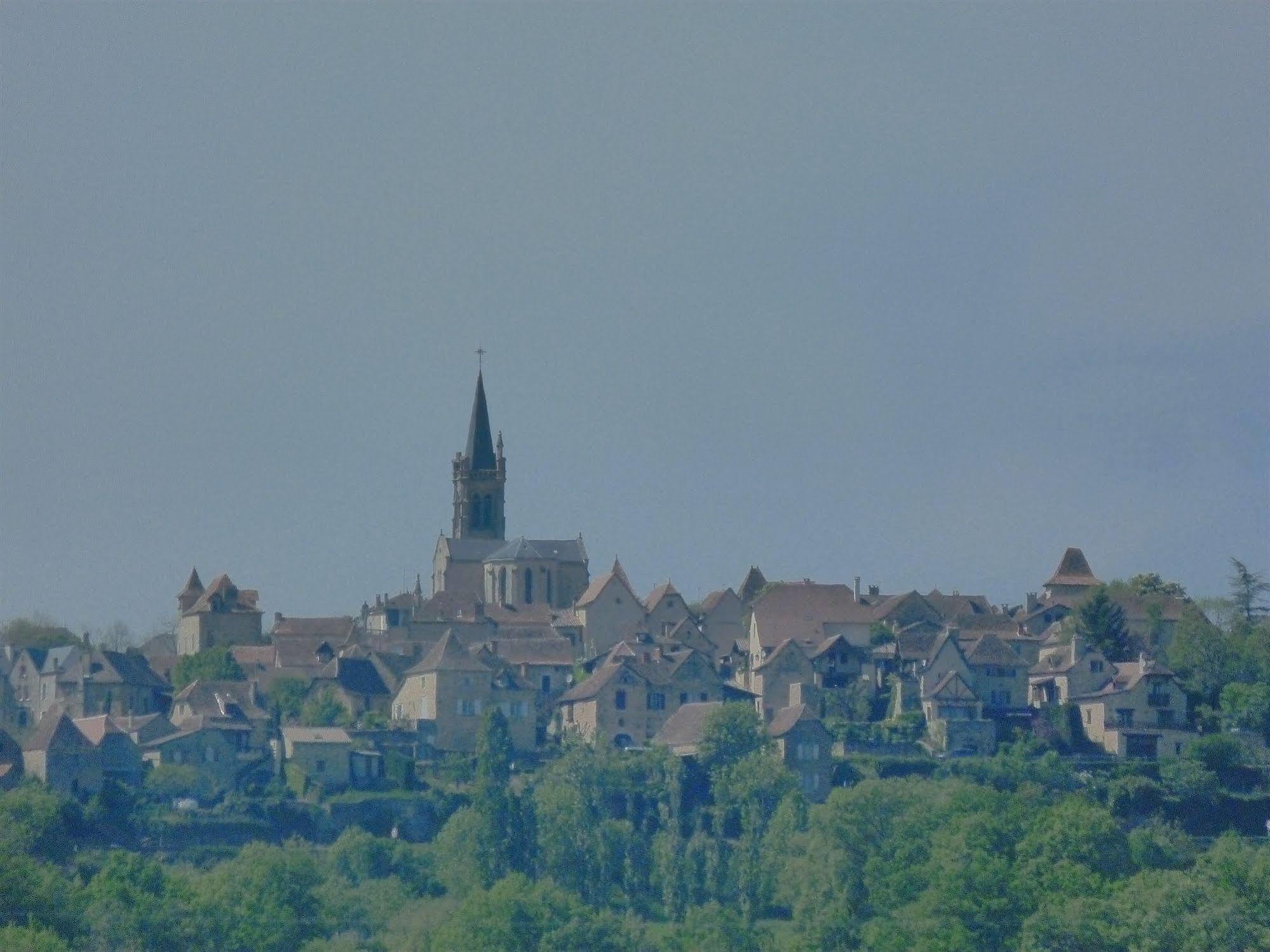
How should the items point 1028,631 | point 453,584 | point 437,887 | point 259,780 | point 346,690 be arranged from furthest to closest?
1. point 453,584
2. point 1028,631
3. point 346,690
4. point 259,780
5. point 437,887

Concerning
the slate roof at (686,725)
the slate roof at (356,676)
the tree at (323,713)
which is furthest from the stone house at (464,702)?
the slate roof at (686,725)

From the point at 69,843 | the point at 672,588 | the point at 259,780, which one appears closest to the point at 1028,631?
the point at 672,588

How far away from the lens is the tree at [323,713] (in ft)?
370

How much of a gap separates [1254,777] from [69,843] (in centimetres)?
3682

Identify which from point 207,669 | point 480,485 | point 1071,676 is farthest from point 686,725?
point 480,485

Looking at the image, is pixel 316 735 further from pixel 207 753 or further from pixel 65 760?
pixel 65 760

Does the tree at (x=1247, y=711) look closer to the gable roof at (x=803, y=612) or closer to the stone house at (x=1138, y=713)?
the stone house at (x=1138, y=713)

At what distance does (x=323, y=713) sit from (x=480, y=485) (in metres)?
31.8

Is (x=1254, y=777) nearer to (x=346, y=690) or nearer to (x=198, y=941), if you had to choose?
(x=346, y=690)

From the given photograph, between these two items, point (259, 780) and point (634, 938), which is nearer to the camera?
point (634, 938)

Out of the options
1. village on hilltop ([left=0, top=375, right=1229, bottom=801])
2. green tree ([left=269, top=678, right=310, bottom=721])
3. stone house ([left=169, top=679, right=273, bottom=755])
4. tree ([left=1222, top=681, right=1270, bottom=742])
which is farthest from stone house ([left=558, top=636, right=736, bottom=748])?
tree ([left=1222, top=681, right=1270, bottom=742])

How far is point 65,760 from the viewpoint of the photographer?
105750 millimetres

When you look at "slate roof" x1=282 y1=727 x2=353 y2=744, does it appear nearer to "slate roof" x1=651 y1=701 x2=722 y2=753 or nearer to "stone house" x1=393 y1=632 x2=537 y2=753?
"stone house" x1=393 y1=632 x2=537 y2=753

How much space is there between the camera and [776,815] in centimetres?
10462
